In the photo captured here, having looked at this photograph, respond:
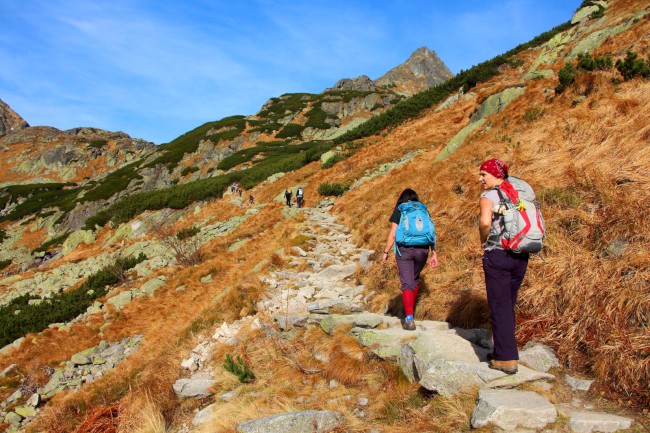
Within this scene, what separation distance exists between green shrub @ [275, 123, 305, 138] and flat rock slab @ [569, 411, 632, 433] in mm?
64397

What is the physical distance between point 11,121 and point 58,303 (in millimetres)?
182447

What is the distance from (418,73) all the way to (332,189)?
99521mm

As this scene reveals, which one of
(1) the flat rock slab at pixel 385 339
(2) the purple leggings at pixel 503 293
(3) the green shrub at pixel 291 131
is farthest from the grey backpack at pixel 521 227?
(3) the green shrub at pixel 291 131

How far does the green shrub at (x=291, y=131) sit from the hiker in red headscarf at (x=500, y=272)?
6315 centimetres

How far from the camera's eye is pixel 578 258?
15.5 feet

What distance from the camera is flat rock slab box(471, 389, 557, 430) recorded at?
2965 millimetres

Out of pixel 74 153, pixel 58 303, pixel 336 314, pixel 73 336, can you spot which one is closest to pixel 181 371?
pixel 336 314

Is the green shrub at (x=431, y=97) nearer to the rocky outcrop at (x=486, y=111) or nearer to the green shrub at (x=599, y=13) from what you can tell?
the green shrub at (x=599, y=13)

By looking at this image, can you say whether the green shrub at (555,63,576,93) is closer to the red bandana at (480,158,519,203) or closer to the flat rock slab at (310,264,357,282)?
the flat rock slab at (310,264,357,282)

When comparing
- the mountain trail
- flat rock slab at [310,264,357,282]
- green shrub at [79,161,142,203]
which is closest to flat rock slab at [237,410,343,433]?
the mountain trail

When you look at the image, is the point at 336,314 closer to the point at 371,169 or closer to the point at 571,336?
the point at 571,336

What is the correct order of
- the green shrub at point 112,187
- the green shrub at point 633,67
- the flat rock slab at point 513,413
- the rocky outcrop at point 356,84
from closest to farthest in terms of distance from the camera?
the flat rock slab at point 513,413 < the green shrub at point 633,67 < the green shrub at point 112,187 < the rocky outcrop at point 356,84

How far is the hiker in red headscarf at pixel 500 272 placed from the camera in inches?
145

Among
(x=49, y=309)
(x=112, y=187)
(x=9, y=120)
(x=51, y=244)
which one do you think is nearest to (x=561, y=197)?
(x=49, y=309)
